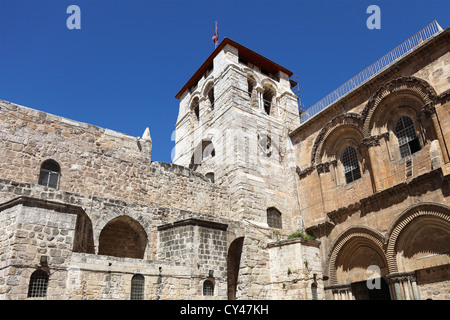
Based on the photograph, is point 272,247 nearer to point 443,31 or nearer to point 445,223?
point 445,223

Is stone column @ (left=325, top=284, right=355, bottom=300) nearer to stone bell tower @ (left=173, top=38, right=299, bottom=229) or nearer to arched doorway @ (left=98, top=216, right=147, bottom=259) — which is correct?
stone bell tower @ (left=173, top=38, right=299, bottom=229)

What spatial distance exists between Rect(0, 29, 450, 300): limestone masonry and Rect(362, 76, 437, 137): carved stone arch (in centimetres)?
5

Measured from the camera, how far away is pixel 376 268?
13.7 meters

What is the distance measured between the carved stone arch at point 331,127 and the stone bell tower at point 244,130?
1.51 m

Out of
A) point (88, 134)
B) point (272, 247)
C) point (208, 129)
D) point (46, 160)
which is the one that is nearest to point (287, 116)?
point (208, 129)

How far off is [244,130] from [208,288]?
831 centimetres

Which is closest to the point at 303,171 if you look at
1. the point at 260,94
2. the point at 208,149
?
the point at 208,149

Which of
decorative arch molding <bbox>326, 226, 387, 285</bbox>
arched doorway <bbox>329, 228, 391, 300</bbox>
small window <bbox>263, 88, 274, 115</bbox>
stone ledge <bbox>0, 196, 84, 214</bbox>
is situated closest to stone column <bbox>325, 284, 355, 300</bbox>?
arched doorway <bbox>329, 228, 391, 300</bbox>

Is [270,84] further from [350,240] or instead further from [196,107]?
[350,240]

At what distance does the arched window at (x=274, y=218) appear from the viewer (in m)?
16.5

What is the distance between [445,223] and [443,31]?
21.2 feet

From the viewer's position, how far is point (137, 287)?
1034 centimetres

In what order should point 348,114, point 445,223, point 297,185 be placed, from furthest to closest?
point 297,185 < point 348,114 < point 445,223
